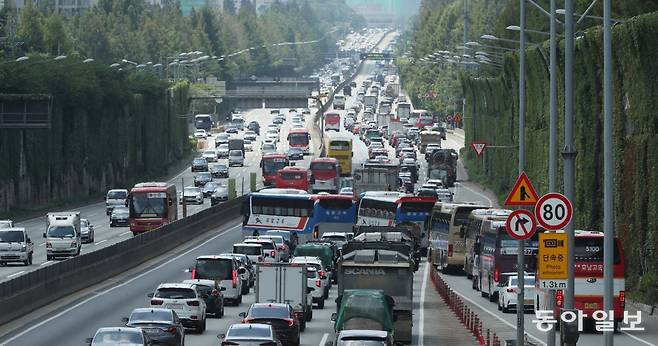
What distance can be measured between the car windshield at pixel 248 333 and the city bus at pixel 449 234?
34.8 meters

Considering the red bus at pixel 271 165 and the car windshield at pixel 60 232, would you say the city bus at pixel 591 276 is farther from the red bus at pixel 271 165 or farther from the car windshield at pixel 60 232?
the red bus at pixel 271 165

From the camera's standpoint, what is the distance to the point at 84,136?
482ft

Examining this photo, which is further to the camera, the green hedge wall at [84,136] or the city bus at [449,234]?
the green hedge wall at [84,136]

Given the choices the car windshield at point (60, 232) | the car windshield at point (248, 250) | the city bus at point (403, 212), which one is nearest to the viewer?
the car windshield at point (248, 250)

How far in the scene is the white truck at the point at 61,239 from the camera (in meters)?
81.1

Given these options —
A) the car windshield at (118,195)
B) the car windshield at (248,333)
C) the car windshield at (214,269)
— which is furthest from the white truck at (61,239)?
the car windshield at (248,333)

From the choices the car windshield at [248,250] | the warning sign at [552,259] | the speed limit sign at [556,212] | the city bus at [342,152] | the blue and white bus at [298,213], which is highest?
the city bus at [342,152]

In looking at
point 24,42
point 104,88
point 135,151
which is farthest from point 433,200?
point 24,42

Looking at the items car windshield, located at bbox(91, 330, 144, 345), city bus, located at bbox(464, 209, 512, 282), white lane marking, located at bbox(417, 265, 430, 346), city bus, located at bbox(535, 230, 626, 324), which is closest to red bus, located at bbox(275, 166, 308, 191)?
white lane marking, located at bbox(417, 265, 430, 346)

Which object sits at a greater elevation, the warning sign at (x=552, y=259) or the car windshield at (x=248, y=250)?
the warning sign at (x=552, y=259)

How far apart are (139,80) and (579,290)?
126m

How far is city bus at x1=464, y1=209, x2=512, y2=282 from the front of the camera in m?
65.7

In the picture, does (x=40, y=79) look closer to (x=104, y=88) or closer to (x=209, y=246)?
(x=104, y=88)

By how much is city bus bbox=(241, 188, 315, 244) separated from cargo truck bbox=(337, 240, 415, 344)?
38518 millimetres
